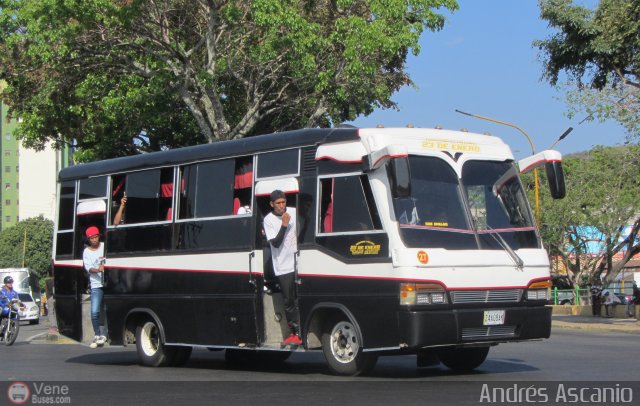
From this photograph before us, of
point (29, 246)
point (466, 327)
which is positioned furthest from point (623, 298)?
point (29, 246)

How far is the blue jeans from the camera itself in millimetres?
15211

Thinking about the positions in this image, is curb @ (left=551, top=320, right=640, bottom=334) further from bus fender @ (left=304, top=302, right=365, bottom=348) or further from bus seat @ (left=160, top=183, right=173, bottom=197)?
bus fender @ (left=304, top=302, right=365, bottom=348)

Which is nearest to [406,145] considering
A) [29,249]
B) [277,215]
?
[277,215]

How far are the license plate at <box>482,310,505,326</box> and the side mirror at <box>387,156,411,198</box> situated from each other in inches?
66.2

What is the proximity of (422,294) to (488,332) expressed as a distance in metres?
0.97

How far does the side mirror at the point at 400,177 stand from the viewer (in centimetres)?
1091

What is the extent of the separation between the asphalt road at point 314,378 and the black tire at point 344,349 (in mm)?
153

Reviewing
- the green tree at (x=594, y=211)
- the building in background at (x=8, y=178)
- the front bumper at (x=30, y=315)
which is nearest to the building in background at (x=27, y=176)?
the building in background at (x=8, y=178)

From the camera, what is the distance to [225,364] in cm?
1512

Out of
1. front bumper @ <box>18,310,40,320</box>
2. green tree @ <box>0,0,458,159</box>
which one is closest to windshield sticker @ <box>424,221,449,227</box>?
green tree @ <box>0,0,458,159</box>

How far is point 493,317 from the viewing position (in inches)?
452

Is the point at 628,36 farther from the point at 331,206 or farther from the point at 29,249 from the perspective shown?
the point at 29,249

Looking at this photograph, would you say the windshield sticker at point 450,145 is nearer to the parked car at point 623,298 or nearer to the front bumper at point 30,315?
the parked car at point 623,298

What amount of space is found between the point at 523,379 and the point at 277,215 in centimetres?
337
